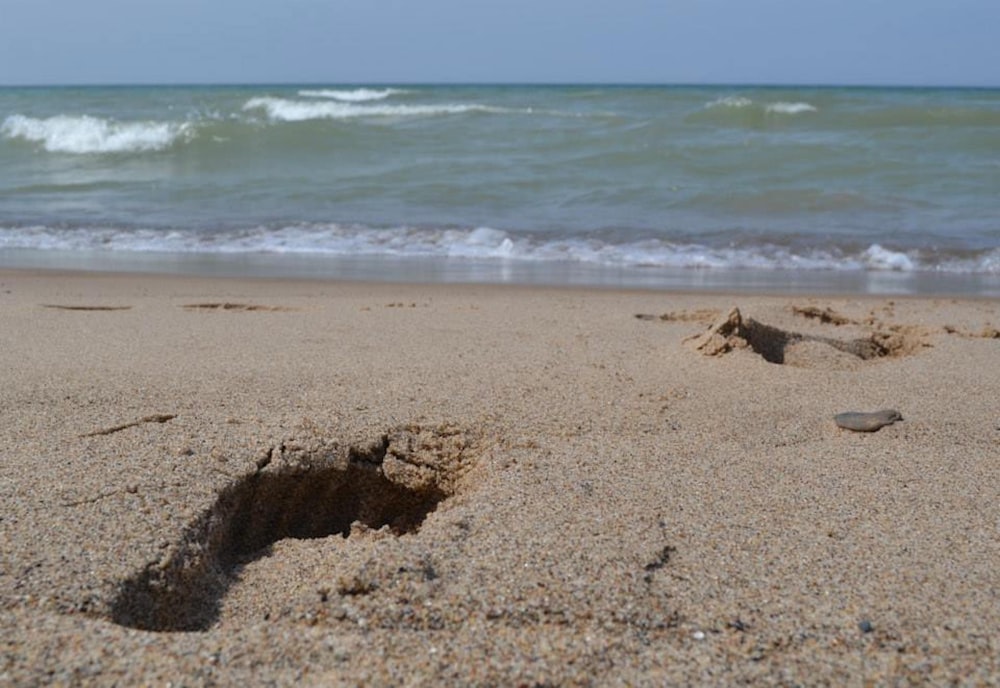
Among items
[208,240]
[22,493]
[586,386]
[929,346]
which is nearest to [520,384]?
[586,386]

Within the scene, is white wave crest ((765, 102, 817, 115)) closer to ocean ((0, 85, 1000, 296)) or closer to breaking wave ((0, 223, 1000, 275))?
ocean ((0, 85, 1000, 296))

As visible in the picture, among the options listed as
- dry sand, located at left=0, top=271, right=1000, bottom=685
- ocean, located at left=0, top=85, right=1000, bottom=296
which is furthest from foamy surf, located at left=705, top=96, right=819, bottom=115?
dry sand, located at left=0, top=271, right=1000, bottom=685

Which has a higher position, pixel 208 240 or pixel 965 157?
pixel 965 157

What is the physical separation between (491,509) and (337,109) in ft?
69.7

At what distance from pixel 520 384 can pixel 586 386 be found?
19 cm

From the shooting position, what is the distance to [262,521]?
6.38 feet

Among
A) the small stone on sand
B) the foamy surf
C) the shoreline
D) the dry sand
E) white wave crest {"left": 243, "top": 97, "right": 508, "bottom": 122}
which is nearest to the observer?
the dry sand

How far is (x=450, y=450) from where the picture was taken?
2.23m

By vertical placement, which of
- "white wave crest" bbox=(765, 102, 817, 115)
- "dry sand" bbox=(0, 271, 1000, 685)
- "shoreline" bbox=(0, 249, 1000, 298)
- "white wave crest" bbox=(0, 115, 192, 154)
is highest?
"white wave crest" bbox=(765, 102, 817, 115)

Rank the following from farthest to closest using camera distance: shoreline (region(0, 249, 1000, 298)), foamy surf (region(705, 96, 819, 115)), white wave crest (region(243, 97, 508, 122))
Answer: white wave crest (region(243, 97, 508, 122)) < foamy surf (region(705, 96, 819, 115)) < shoreline (region(0, 249, 1000, 298))

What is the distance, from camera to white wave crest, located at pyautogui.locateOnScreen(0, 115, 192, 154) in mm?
13969

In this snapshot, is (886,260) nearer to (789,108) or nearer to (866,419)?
(866,419)

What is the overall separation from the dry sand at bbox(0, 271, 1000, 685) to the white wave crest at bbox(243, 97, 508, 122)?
1580 cm

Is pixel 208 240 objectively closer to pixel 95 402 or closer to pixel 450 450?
pixel 95 402
